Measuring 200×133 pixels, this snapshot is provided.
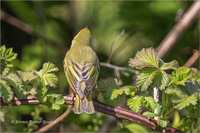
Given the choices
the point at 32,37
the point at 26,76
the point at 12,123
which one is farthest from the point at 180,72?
the point at 32,37

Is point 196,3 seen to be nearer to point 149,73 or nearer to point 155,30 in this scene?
point 155,30

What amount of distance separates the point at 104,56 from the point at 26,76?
2.96 metres

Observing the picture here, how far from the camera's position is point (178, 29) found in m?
4.33

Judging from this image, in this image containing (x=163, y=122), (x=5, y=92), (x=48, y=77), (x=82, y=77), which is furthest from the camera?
(x=82, y=77)

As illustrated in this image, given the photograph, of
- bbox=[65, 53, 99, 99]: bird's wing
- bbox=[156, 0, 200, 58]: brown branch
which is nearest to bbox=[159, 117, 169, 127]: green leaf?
bbox=[65, 53, 99, 99]: bird's wing

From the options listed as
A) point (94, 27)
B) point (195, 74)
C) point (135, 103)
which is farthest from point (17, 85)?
point (94, 27)

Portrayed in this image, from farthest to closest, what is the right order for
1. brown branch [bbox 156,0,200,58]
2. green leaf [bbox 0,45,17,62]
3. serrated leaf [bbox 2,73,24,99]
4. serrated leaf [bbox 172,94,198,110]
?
1. brown branch [bbox 156,0,200,58]
2. green leaf [bbox 0,45,17,62]
3. serrated leaf [bbox 2,73,24,99]
4. serrated leaf [bbox 172,94,198,110]

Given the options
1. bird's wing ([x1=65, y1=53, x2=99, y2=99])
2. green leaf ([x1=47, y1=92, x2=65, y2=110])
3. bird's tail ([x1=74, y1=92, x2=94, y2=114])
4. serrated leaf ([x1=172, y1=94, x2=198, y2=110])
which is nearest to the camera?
serrated leaf ([x1=172, y1=94, x2=198, y2=110])

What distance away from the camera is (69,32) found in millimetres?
5520

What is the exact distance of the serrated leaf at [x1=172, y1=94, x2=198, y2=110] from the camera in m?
2.10

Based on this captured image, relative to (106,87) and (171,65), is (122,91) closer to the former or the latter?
(106,87)

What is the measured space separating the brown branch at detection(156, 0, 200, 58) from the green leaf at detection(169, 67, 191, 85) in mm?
1963

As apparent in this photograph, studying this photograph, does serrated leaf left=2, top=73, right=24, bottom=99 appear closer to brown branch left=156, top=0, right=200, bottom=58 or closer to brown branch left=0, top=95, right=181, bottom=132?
brown branch left=0, top=95, right=181, bottom=132

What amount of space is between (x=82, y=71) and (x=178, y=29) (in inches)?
66.7
